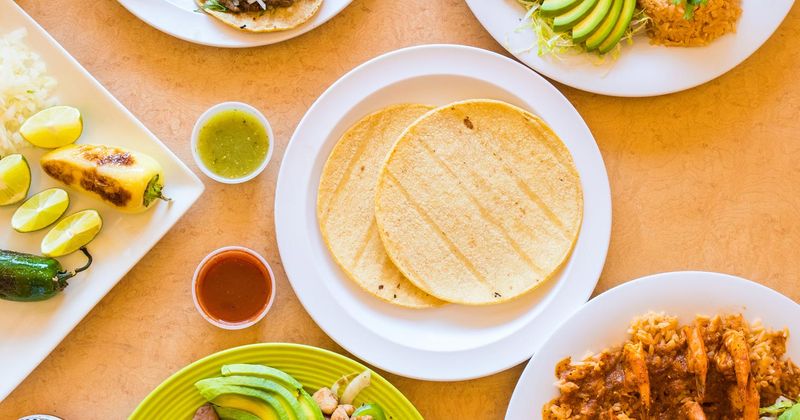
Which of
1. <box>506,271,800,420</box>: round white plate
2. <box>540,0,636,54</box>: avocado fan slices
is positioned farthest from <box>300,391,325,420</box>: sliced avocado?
<box>540,0,636,54</box>: avocado fan slices

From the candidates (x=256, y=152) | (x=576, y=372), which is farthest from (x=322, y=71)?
(x=576, y=372)

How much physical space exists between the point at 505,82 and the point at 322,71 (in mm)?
810

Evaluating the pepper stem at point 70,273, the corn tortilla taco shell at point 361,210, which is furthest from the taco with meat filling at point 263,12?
the pepper stem at point 70,273

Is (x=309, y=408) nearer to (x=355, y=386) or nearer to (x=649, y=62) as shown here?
(x=355, y=386)

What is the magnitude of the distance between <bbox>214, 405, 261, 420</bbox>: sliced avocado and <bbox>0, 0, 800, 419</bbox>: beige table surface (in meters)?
0.31

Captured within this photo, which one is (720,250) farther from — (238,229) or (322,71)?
(238,229)

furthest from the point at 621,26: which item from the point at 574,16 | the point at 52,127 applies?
the point at 52,127

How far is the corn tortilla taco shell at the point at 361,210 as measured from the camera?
2.99 metres

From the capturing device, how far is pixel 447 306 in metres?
3.04

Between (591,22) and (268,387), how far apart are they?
6.49 ft

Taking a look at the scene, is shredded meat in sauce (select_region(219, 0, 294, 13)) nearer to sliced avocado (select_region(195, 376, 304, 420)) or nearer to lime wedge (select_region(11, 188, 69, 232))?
lime wedge (select_region(11, 188, 69, 232))

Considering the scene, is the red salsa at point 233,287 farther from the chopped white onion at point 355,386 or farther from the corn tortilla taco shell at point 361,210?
the chopped white onion at point 355,386

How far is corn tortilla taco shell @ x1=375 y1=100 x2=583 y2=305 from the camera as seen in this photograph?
117 inches

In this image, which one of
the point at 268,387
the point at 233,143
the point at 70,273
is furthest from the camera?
the point at 233,143
